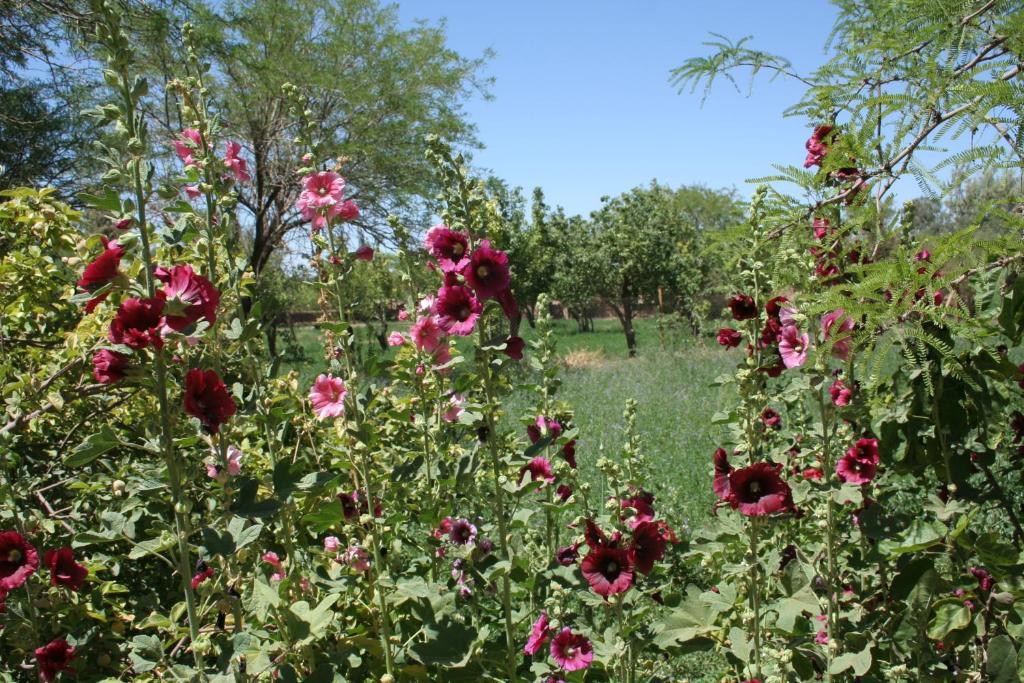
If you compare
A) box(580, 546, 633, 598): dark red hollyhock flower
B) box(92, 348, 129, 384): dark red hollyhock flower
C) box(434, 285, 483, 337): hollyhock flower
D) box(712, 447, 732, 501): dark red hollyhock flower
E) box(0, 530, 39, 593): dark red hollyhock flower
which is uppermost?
box(434, 285, 483, 337): hollyhock flower

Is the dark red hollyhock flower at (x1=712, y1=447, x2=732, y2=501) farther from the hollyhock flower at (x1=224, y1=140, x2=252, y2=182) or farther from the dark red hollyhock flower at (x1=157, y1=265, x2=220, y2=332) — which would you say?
the hollyhock flower at (x1=224, y1=140, x2=252, y2=182)

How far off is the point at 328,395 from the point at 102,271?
615 millimetres

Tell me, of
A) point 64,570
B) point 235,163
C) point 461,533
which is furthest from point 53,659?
point 235,163

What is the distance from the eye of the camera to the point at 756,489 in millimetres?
1642

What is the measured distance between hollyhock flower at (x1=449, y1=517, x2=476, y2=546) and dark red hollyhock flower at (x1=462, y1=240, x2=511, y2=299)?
0.66m

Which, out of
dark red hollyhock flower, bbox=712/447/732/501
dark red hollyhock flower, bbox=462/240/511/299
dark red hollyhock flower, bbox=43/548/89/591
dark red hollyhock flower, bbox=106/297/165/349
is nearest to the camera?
dark red hollyhock flower, bbox=106/297/165/349

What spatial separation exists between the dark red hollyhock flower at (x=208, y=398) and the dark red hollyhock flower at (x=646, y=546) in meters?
0.97

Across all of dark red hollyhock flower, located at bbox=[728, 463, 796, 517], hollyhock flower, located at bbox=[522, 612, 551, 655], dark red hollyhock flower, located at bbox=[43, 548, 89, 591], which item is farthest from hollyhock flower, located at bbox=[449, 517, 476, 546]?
dark red hollyhock flower, located at bbox=[43, 548, 89, 591]

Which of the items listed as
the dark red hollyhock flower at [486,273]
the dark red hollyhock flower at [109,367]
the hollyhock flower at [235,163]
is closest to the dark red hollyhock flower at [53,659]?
the dark red hollyhock flower at [109,367]

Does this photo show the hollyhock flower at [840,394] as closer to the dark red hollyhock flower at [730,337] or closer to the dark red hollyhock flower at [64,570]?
the dark red hollyhock flower at [730,337]

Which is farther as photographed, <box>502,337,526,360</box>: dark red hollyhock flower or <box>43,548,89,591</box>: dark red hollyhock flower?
<box>43,548,89,591</box>: dark red hollyhock flower

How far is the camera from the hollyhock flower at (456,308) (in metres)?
1.58

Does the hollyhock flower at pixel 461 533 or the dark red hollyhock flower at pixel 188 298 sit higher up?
the dark red hollyhock flower at pixel 188 298

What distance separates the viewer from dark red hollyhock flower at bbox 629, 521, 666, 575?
66.1 inches
